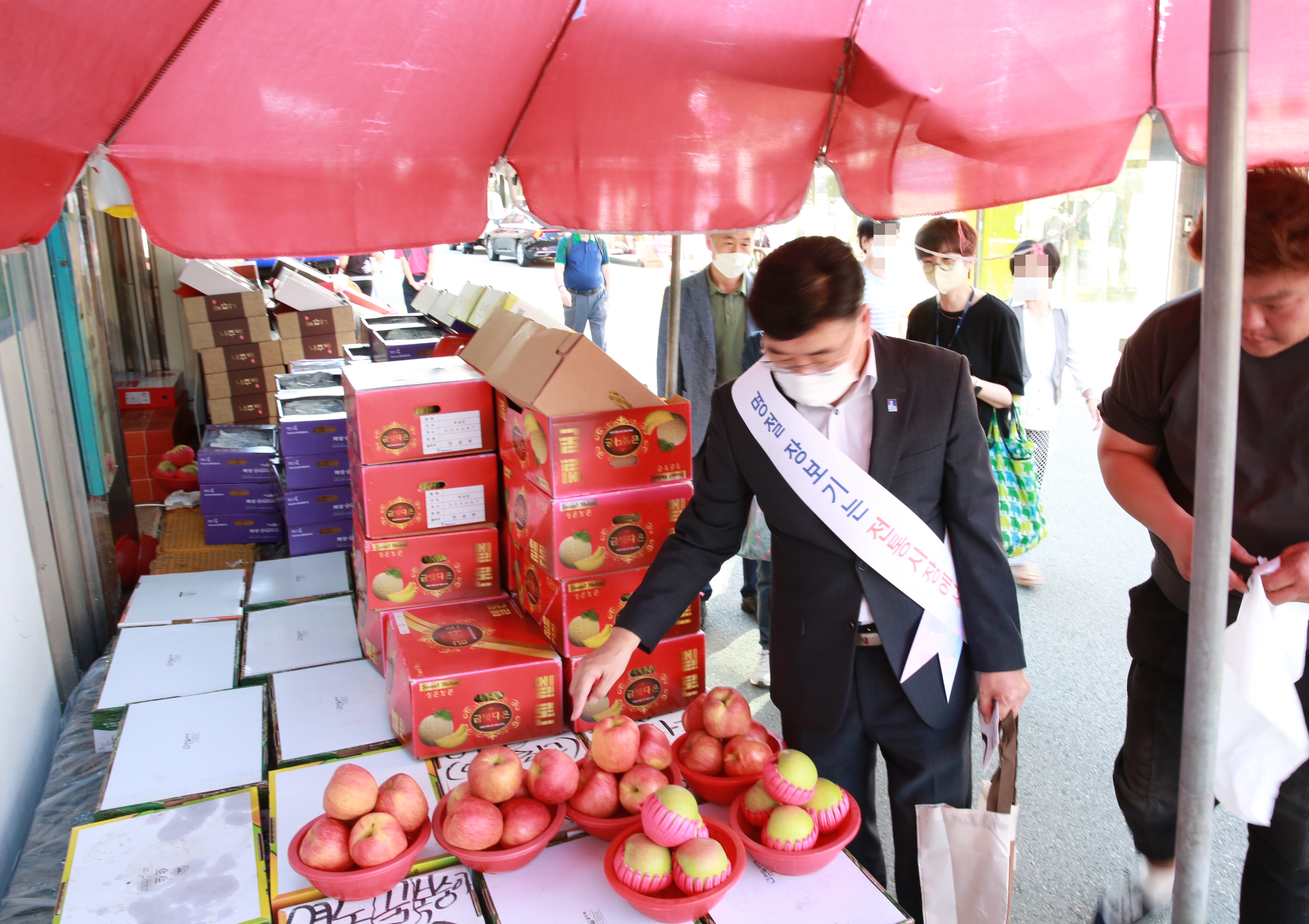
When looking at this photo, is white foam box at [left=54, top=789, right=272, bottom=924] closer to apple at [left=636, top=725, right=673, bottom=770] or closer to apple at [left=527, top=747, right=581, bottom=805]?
apple at [left=527, top=747, right=581, bottom=805]

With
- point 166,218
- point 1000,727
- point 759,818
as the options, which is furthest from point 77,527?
point 1000,727

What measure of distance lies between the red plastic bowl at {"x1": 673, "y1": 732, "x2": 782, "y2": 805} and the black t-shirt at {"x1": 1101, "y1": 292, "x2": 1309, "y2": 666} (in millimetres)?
967

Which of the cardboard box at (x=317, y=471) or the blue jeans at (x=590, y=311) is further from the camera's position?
the blue jeans at (x=590, y=311)

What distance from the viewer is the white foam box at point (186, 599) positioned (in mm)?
Result: 3145

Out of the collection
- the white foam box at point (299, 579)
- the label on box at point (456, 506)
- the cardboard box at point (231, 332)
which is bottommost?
the white foam box at point (299, 579)

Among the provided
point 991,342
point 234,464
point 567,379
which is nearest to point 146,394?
point 234,464

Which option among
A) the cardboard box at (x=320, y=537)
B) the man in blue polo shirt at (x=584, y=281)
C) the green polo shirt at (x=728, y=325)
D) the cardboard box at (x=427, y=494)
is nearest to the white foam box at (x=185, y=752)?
the cardboard box at (x=427, y=494)

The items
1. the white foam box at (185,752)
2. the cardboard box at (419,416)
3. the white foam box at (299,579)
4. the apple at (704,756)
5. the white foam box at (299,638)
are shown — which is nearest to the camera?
the apple at (704,756)

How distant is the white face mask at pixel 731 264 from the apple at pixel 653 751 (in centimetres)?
276

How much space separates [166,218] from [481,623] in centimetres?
122

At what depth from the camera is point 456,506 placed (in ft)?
8.62

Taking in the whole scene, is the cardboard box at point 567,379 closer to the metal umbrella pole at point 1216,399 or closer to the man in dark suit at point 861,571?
the man in dark suit at point 861,571

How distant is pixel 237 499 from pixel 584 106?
310cm

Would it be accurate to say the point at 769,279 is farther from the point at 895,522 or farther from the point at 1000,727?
the point at 1000,727
